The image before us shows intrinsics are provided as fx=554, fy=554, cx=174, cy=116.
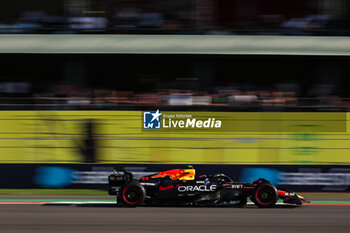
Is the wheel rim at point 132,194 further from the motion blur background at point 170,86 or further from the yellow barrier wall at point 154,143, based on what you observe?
the yellow barrier wall at point 154,143

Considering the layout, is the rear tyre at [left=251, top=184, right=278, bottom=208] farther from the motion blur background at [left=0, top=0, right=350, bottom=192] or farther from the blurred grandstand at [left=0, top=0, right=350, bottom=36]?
the blurred grandstand at [left=0, top=0, right=350, bottom=36]

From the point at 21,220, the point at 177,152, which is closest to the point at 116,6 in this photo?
the point at 177,152

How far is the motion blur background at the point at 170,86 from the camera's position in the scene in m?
13.9

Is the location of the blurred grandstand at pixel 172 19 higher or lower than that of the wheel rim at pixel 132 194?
higher

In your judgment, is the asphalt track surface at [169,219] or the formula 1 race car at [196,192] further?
the formula 1 race car at [196,192]

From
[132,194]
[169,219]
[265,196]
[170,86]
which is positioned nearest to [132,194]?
[132,194]

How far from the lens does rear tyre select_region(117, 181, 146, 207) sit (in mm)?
10977

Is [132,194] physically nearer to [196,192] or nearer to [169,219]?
[196,192]

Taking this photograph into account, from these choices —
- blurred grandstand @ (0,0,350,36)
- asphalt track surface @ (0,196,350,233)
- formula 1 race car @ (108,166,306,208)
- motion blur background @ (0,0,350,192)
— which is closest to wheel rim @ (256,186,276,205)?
formula 1 race car @ (108,166,306,208)

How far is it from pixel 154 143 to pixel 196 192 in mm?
3306

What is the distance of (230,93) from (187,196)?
17.3 ft

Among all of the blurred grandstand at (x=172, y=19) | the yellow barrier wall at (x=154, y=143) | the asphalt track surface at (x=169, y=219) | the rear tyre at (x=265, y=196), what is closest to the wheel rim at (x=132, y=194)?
the asphalt track surface at (x=169, y=219)

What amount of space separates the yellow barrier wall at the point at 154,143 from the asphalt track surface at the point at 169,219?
260cm

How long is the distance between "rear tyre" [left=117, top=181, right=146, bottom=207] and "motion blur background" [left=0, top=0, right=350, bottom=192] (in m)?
2.75
